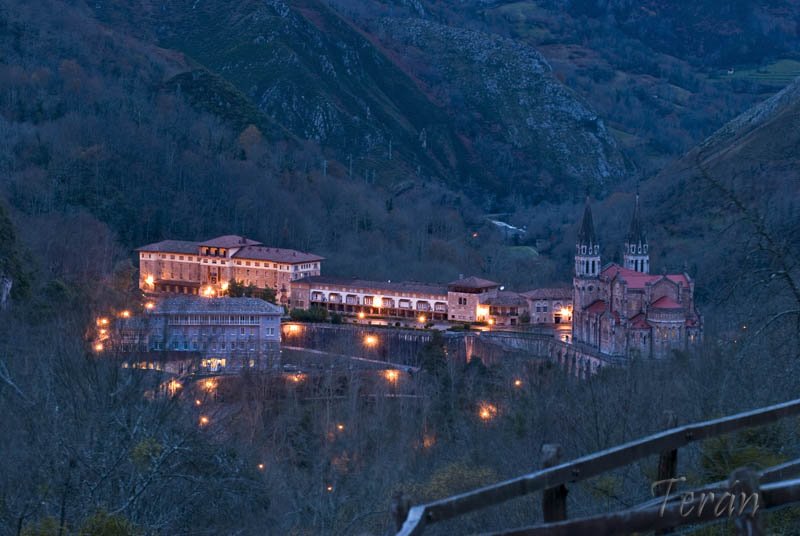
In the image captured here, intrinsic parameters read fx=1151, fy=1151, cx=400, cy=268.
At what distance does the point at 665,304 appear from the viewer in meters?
41.5

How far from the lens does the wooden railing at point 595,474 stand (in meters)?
4.80

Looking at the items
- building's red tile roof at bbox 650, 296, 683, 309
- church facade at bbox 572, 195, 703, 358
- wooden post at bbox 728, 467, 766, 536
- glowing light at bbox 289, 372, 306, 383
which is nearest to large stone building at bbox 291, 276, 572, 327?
church facade at bbox 572, 195, 703, 358

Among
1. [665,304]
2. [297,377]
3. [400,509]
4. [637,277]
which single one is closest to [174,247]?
[297,377]

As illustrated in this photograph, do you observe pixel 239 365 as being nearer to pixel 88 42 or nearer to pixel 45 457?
pixel 45 457

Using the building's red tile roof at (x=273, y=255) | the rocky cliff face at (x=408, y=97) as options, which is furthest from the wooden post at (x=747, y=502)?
the rocky cliff face at (x=408, y=97)

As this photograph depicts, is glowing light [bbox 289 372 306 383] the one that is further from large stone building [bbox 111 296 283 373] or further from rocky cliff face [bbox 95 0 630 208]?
rocky cliff face [bbox 95 0 630 208]

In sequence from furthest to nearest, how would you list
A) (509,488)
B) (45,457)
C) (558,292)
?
(558,292), (45,457), (509,488)

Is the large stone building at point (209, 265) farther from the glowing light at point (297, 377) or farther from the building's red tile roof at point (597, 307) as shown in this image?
the glowing light at point (297, 377)

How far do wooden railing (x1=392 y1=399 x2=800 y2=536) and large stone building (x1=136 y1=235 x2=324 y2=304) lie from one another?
49580mm

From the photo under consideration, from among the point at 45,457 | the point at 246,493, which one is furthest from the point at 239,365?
the point at 45,457

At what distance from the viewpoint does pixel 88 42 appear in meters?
92.1

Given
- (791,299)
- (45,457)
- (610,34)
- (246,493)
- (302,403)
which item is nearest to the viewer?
(791,299)

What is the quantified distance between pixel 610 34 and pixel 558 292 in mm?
136313

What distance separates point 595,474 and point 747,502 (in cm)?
102
